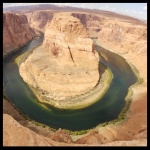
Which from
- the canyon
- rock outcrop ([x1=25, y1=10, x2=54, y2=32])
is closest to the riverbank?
the canyon

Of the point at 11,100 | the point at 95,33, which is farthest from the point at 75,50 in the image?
the point at 95,33

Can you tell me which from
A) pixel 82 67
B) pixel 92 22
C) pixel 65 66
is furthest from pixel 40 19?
pixel 82 67

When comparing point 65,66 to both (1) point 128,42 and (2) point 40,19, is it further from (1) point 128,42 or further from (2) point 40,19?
(2) point 40,19

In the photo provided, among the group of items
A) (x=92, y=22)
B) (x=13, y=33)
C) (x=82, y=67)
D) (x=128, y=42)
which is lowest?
(x=82, y=67)

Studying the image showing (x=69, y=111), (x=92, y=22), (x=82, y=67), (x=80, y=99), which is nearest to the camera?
(x=69, y=111)

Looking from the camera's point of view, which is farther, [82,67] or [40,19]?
[40,19]

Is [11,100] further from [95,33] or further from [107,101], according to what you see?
[95,33]
